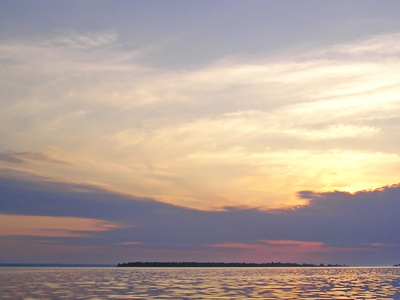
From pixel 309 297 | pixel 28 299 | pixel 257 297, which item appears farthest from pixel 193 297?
pixel 28 299

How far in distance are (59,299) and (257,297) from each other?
20.6 metres

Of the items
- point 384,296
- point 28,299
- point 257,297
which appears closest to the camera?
point 28,299

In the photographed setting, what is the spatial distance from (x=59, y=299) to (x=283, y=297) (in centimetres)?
2366

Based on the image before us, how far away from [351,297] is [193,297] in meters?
18.4

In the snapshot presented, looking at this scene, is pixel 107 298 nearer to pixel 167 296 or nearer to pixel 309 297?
pixel 167 296

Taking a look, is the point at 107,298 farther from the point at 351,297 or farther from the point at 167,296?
the point at 351,297

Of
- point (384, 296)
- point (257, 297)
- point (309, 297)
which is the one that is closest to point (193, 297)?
point (257, 297)

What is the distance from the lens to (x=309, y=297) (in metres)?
55.5

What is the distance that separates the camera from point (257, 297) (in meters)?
53.6

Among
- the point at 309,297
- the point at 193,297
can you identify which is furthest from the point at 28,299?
the point at 309,297

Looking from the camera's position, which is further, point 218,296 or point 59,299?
point 218,296

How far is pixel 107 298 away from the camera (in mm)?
51125

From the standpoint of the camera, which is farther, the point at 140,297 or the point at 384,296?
the point at 384,296

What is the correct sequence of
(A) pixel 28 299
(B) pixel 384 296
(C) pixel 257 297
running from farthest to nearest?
(B) pixel 384 296 → (C) pixel 257 297 → (A) pixel 28 299
